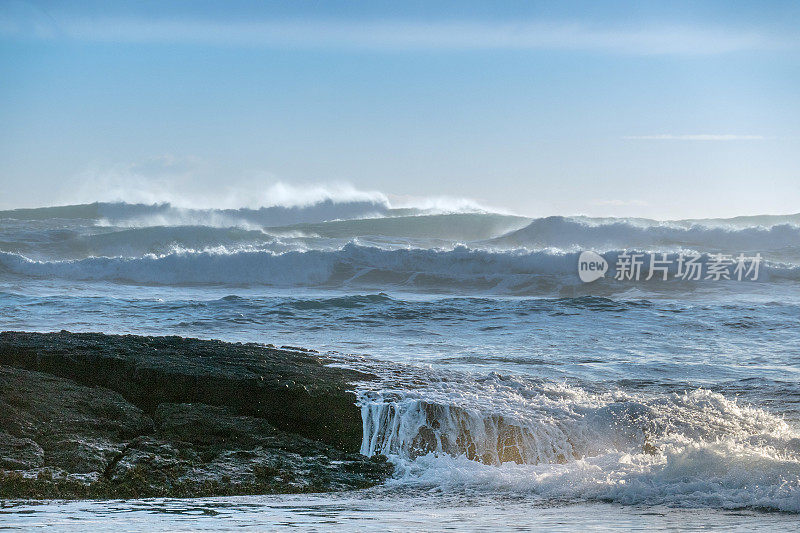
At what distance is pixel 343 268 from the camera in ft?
62.6

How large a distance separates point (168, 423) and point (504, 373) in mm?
2968

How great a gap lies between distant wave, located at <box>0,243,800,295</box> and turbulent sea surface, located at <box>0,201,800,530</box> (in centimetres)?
6

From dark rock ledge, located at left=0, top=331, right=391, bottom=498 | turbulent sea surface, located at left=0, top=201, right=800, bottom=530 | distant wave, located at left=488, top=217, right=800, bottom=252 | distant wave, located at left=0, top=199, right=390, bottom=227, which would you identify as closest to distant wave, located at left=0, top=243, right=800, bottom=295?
turbulent sea surface, located at left=0, top=201, right=800, bottom=530

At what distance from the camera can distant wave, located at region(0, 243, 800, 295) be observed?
1742 cm

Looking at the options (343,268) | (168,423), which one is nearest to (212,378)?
(168,423)

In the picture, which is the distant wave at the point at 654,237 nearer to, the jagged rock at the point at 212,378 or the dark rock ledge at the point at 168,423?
the jagged rock at the point at 212,378

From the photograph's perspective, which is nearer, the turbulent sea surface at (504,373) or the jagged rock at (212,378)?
the turbulent sea surface at (504,373)

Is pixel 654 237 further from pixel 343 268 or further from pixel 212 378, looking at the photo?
pixel 212 378

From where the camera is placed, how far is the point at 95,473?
11.2 feet

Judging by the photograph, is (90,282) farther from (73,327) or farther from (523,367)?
(523,367)

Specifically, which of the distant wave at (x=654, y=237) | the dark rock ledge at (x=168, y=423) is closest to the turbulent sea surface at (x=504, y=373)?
the dark rock ledge at (x=168, y=423)

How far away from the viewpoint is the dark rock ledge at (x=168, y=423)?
3422 millimetres

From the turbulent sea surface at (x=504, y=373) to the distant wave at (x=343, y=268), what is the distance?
0.06m

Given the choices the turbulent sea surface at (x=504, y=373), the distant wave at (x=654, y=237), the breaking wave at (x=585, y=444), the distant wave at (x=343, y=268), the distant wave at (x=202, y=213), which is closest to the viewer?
the turbulent sea surface at (x=504, y=373)
